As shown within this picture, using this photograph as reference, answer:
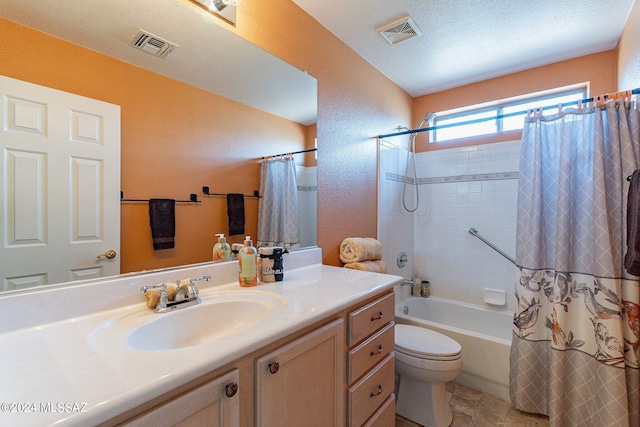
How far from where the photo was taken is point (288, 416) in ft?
2.65

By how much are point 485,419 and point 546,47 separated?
255 cm

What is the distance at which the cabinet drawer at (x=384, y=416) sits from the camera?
47.0 inches

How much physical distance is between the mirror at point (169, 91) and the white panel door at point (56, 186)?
37 millimetres

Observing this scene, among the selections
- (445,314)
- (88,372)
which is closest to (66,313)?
(88,372)

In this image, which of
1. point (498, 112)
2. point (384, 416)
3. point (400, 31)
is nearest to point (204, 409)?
point (384, 416)

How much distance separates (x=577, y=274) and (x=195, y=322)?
76.1 inches

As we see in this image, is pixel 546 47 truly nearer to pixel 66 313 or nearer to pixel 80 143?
pixel 80 143

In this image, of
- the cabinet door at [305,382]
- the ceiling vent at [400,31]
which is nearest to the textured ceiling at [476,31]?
the ceiling vent at [400,31]

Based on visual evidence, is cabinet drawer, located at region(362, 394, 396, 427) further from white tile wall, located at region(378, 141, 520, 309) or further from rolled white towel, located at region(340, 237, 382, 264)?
white tile wall, located at region(378, 141, 520, 309)

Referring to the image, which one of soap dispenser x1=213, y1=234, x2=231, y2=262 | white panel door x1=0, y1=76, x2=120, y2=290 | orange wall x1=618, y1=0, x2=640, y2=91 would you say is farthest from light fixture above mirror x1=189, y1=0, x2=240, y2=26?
orange wall x1=618, y1=0, x2=640, y2=91

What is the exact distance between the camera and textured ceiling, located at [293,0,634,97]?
164cm

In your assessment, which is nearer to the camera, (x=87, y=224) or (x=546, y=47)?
(x=87, y=224)

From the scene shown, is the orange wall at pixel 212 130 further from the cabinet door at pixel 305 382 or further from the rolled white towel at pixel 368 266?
the cabinet door at pixel 305 382

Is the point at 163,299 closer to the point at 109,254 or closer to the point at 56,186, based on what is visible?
the point at 109,254
